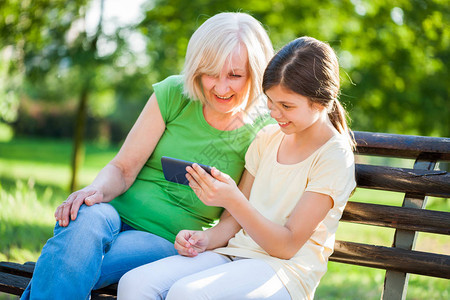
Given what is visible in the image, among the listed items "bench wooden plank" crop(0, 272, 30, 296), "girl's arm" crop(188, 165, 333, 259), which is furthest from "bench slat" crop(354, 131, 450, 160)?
"bench wooden plank" crop(0, 272, 30, 296)

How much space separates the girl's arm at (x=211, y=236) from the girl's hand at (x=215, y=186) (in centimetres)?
27

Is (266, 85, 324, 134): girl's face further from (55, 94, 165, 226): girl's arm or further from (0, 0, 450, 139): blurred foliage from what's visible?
(0, 0, 450, 139): blurred foliage

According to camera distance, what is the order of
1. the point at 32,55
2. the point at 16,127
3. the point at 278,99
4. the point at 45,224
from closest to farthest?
1. the point at 278,99
2. the point at 45,224
3. the point at 32,55
4. the point at 16,127

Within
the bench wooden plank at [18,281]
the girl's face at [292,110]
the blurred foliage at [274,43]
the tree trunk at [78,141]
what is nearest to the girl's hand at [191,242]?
the bench wooden plank at [18,281]

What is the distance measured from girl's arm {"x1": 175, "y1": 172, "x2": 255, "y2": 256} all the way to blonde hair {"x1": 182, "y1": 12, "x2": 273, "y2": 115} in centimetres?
44

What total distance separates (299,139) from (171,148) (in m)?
0.70

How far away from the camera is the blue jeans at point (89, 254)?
1.98 metres

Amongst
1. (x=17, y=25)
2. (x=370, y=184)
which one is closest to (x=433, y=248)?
(x=370, y=184)

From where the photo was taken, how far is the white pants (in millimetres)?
1891

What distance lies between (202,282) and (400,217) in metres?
0.99

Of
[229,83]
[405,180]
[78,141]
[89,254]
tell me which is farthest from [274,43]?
[89,254]

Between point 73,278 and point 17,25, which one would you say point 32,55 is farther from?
point 73,278

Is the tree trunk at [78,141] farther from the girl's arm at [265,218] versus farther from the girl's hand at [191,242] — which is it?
the girl's arm at [265,218]

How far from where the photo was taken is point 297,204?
2088 mm
